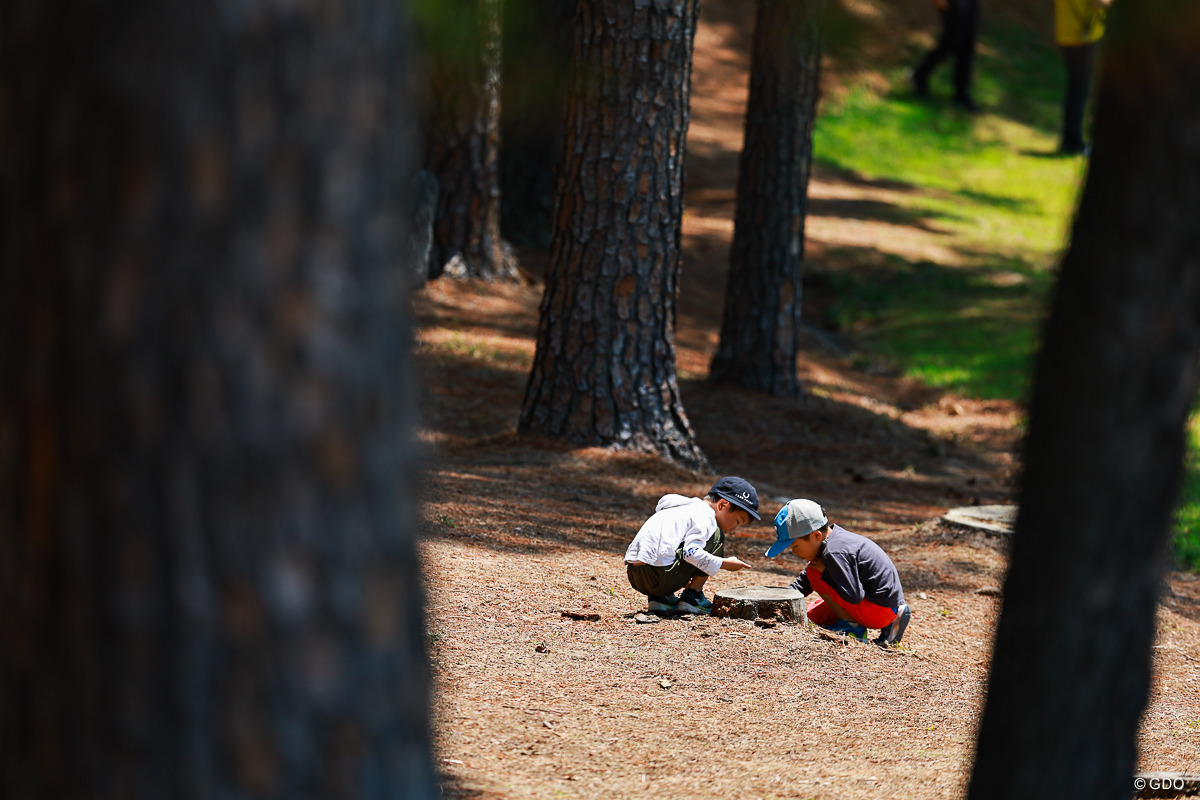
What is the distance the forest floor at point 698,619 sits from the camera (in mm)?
3480

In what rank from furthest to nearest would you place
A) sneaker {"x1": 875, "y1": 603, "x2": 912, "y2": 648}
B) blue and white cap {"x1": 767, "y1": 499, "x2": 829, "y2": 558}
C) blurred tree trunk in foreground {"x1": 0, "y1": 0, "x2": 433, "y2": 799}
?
sneaker {"x1": 875, "y1": 603, "x2": 912, "y2": 648} → blue and white cap {"x1": 767, "y1": 499, "x2": 829, "y2": 558} → blurred tree trunk in foreground {"x1": 0, "y1": 0, "x2": 433, "y2": 799}

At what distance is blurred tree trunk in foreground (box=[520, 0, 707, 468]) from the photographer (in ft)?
23.8

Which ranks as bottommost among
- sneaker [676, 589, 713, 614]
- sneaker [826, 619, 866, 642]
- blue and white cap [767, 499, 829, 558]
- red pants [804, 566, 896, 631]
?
sneaker [826, 619, 866, 642]

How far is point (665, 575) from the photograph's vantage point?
495 centimetres

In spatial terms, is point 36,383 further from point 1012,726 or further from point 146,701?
point 1012,726

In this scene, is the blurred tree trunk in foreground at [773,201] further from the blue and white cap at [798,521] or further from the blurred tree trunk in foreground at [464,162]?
the blue and white cap at [798,521]

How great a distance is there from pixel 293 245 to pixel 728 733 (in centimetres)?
281

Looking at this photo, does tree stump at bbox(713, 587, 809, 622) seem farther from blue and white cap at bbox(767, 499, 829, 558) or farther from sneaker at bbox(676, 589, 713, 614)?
blue and white cap at bbox(767, 499, 829, 558)

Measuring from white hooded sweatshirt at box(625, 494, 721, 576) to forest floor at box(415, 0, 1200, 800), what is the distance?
28 cm

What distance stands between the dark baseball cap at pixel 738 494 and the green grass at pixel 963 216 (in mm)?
4204

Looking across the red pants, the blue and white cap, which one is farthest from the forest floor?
the blue and white cap

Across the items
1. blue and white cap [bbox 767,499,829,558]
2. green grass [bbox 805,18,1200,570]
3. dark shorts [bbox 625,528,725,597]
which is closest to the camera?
blue and white cap [bbox 767,499,829,558]

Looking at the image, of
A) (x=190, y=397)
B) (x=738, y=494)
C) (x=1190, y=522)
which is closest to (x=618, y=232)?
(x=738, y=494)

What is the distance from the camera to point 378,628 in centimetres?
139
